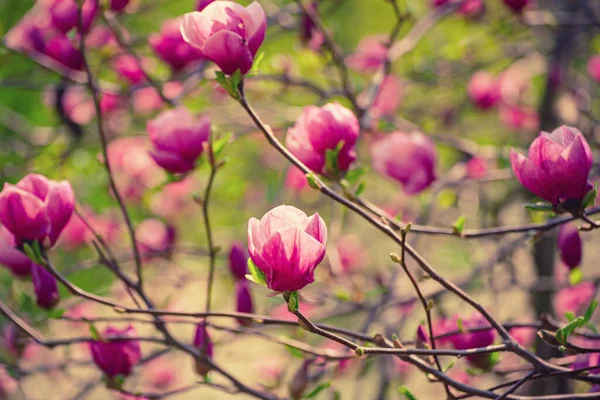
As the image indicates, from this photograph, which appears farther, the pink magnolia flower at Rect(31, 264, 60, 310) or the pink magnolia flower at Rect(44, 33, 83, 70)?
the pink magnolia flower at Rect(44, 33, 83, 70)

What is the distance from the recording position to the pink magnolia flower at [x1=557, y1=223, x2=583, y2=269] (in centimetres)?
96

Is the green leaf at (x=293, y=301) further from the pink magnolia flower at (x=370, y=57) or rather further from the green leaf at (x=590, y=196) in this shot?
the pink magnolia flower at (x=370, y=57)

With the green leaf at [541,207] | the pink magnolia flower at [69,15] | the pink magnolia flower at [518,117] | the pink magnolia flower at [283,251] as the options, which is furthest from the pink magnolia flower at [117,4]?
the pink magnolia flower at [518,117]

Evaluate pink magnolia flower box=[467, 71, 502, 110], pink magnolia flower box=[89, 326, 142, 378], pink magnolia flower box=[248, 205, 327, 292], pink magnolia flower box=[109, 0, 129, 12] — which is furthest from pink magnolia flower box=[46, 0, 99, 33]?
pink magnolia flower box=[467, 71, 502, 110]

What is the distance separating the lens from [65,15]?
3.93 ft

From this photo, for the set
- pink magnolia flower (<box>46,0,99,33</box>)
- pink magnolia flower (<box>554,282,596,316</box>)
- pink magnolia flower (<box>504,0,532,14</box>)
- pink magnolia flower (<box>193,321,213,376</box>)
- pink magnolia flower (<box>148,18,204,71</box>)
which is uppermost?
pink magnolia flower (<box>504,0,532,14</box>)

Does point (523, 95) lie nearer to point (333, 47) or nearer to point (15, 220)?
point (333, 47)

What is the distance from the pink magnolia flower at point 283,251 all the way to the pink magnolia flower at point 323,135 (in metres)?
0.23

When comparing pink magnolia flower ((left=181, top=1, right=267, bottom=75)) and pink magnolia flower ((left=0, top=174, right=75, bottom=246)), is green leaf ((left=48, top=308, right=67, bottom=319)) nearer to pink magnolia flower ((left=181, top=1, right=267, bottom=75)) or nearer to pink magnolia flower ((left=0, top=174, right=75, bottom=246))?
pink magnolia flower ((left=0, top=174, right=75, bottom=246))

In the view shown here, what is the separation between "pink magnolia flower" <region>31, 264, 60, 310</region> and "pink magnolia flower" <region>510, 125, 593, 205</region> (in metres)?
0.64

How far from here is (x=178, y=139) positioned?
0.94 metres

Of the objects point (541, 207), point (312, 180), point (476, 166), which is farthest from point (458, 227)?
point (476, 166)

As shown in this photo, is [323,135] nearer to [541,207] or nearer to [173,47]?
[541,207]

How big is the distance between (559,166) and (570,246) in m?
0.26
